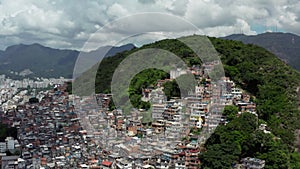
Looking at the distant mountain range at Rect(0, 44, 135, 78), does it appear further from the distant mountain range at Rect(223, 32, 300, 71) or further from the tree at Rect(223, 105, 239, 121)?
the tree at Rect(223, 105, 239, 121)

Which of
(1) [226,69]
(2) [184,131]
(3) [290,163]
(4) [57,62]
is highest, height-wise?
(4) [57,62]

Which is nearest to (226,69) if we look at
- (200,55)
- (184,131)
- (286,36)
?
(200,55)

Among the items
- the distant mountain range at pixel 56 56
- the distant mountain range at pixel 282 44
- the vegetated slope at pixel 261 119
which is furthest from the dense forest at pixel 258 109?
the distant mountain range at pixel 282 44

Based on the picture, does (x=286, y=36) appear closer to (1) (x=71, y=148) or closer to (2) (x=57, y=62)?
(1) (x=71, y=148)

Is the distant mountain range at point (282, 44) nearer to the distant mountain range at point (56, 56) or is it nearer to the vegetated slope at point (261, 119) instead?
the distant mountain range at point (56, 56)

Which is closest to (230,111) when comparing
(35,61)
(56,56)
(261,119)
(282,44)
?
(261,119)
